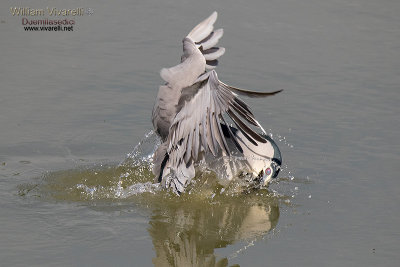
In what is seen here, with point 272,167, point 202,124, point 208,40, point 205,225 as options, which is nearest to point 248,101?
point 208,40

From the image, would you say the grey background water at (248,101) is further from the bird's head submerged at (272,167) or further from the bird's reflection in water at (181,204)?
the bird's head submerged at (272,167)

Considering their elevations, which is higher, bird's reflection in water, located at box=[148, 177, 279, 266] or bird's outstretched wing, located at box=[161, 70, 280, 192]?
bird's outstretched wing, located at box=[161, 70, 280, 192]

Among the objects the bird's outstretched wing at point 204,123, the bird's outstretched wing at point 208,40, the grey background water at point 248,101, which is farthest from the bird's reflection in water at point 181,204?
the bird's outstretched wing at point 208,40

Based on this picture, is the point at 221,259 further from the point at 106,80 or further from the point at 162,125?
the point at 106,80

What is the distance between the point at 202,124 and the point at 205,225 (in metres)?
0.88

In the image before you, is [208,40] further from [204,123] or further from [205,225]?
[205,225]

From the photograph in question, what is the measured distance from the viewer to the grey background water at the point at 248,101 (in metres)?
6.12

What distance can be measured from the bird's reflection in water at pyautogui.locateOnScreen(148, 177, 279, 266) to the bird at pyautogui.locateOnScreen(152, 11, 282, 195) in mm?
197

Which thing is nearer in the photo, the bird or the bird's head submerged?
the bird

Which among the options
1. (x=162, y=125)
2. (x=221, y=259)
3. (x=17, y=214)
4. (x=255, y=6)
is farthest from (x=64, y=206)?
(x=255, y=6)

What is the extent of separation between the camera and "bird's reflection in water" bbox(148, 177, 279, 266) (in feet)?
19.7

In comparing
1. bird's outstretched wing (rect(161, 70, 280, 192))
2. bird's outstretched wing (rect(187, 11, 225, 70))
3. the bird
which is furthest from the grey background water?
bird's outstretched wing (rect(187, 11, 225, 70))

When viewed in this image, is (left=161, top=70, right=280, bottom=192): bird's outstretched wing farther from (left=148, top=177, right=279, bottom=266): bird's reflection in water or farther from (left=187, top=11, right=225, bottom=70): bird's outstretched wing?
(left=187, top=11, right=225, bottom=70): bird's outstretched wing

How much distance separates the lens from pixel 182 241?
6234mm
